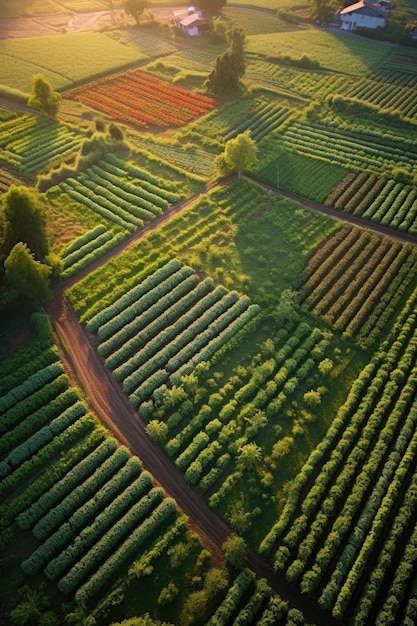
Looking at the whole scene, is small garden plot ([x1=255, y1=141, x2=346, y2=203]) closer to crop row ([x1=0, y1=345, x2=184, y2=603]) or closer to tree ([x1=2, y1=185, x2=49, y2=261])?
tree ([x1=2, y1=185, x2=49, y2=261])

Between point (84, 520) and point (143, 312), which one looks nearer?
point (84, 520)

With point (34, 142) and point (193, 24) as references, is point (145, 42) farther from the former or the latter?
point (34, 142)

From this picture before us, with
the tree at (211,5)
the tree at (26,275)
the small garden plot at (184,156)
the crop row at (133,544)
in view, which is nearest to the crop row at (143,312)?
the tree at (26,275)

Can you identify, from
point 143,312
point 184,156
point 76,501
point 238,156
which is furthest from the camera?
point 184,156

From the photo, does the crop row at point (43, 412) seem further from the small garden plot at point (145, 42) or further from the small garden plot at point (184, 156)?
the small garden plot at point (145, 42)

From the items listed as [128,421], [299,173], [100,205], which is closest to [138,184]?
[100,205]

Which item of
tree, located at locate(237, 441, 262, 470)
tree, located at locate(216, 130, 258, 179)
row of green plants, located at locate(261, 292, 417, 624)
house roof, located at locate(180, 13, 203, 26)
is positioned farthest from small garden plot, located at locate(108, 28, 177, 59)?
tree, located at locate(237, 441, 262, 470)
